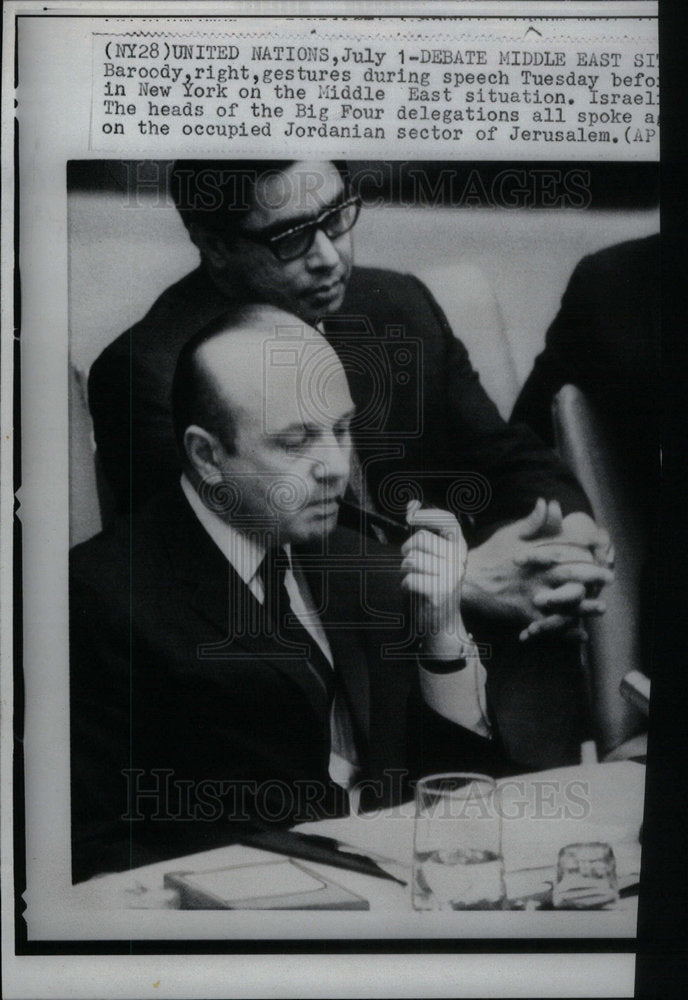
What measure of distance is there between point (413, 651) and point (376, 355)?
35 cm

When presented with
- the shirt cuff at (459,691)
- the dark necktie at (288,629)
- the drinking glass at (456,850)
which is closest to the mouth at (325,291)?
the dark necktie at (288,629)

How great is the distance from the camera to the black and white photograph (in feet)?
3.61

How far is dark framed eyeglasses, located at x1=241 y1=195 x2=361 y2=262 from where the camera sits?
1.10 m

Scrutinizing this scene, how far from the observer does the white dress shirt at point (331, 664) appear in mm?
1108

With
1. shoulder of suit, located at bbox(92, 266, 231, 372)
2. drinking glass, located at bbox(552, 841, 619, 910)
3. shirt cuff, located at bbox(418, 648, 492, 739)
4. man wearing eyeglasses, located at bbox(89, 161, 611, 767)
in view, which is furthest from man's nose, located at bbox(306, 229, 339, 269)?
drinking glass, located at bbox(552, 841, 619, 910)

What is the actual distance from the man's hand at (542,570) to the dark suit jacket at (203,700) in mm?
112

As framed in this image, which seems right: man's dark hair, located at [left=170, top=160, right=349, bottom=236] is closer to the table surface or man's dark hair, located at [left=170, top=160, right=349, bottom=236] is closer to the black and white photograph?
the black and white photograph

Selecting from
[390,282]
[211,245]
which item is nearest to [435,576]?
[390,282]

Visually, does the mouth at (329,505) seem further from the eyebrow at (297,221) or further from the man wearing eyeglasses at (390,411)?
the eyebrow at (297,221)

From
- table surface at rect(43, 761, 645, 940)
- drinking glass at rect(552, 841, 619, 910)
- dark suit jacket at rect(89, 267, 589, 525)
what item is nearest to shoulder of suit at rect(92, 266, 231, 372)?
dark suit jacket at rect(89, 267, 589, 525)

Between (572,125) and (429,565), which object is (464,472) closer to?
(429,565)

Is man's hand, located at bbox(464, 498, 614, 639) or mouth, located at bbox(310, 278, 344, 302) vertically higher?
mouth, located at bbox(310, 278, 344, 302)

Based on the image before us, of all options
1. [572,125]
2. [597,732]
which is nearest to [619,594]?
[597,732]

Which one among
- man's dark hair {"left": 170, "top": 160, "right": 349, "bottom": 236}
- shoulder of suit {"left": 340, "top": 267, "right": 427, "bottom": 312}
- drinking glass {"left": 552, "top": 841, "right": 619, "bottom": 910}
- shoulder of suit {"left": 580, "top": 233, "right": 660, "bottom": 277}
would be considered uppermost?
man's dark hair {"left": 170, "top": 160, "right": 349, "bottom": 236}
